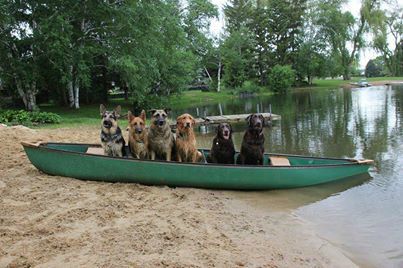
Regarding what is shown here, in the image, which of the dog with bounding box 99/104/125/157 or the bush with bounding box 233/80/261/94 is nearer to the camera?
the dog with bounding box 99/104/125/157

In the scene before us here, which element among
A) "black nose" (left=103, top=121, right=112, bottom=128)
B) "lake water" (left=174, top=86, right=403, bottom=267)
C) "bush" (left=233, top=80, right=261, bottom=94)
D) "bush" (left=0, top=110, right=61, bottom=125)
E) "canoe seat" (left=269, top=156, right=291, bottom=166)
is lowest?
"lake water" (left=174, top=86, right=403, bottom=267)

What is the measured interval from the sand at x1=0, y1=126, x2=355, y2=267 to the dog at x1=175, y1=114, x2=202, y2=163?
77cm

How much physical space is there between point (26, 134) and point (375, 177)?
10.8m

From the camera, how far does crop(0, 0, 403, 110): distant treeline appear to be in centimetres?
2069

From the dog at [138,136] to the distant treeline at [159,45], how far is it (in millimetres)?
13326

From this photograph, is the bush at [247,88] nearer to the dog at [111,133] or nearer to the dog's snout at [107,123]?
the dog at [111,133]

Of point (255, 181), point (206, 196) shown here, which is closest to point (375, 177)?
point (255, 181)

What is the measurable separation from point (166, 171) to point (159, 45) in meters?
17.5

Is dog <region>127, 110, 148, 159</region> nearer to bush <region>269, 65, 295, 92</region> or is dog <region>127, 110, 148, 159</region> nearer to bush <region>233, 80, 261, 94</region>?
bush <region>233, 80, 261, 94</region>

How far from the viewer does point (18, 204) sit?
642 centimetres

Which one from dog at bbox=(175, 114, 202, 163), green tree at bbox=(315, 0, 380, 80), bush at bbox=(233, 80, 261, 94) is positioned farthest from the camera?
green tree at bbox=(315, 0, 380, 80)

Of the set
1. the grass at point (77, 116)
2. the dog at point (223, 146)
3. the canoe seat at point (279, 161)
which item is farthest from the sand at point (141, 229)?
the grass at point (77, 116)

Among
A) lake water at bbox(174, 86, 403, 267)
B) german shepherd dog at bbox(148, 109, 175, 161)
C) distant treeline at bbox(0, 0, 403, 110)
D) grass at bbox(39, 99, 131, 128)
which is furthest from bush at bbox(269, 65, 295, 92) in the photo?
german shepherd dog at bbox(148, 109, 175, 161)

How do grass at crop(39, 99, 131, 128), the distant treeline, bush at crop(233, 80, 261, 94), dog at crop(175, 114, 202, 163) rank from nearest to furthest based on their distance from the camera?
dog at crop(175, 114, 202, 163) < grass at crop(39, 99, 131, 128) < the distant treeline < bush at crop(233, 80, 261, 94)
